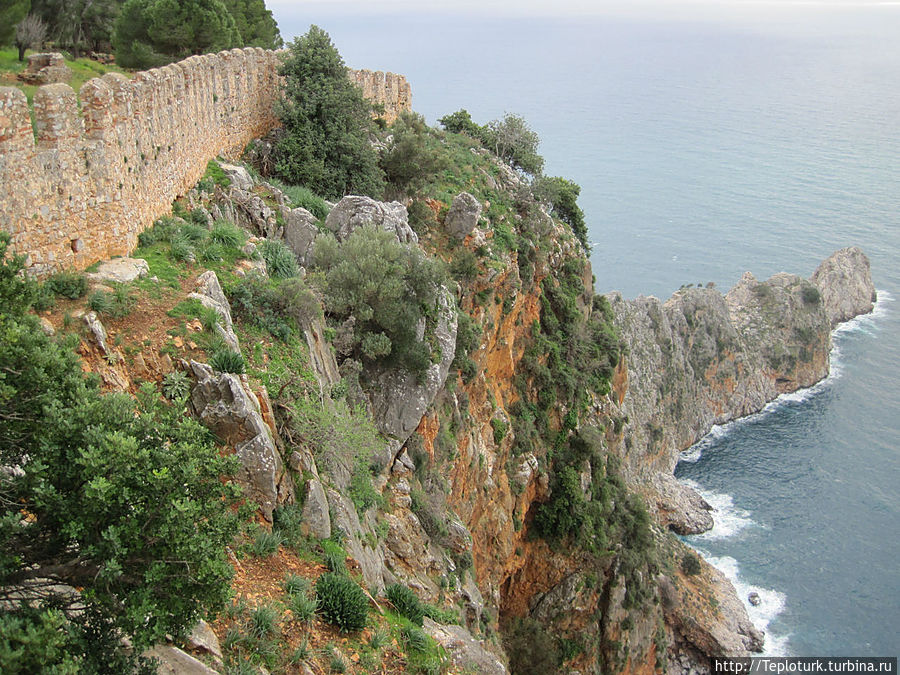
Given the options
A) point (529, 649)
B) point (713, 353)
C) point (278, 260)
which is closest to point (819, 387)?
point (713, 353)

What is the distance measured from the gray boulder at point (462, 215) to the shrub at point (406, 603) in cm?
1984

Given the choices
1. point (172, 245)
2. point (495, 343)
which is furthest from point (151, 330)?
point (495, 343)

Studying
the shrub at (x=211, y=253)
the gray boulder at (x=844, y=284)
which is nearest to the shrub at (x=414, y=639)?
the shrub at (x=211, y=253)

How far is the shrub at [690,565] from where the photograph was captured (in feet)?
185

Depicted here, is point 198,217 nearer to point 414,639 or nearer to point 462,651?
point 414,639

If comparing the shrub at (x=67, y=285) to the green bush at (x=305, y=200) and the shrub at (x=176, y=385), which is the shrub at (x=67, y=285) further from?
the green bush at (x=305, y=200)

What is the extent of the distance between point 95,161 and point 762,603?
60022 mm

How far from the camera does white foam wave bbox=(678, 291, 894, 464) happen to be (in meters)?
83.3

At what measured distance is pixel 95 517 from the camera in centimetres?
732

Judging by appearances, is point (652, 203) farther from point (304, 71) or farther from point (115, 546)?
point (115, 546)

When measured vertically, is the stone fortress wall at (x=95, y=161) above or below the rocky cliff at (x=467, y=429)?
above

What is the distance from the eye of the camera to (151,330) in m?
13.6

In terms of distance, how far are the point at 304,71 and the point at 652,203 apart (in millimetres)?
114257

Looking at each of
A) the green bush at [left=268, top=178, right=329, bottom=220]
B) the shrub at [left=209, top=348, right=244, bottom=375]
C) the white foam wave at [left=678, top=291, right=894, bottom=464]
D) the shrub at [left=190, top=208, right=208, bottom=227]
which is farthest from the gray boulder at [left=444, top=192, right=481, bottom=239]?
the white foam wave at [left=678, top=291, right=894, bottom=464]
